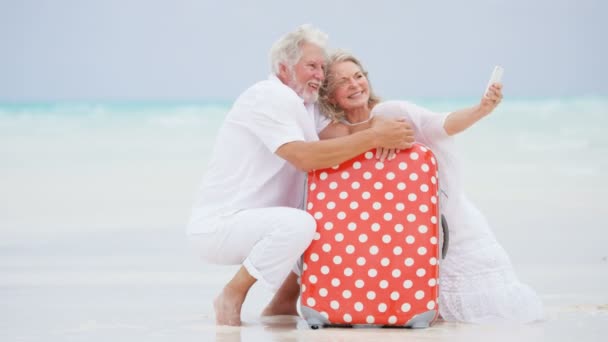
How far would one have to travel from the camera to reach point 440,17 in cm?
1355

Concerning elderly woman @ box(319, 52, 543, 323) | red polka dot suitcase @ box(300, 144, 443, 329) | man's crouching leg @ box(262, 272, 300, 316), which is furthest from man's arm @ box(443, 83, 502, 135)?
man's crouching leg @ box(262, 272, 300, 316)

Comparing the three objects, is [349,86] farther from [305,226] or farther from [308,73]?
[305,226]

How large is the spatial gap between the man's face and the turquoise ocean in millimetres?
700

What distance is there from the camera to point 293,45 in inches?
117

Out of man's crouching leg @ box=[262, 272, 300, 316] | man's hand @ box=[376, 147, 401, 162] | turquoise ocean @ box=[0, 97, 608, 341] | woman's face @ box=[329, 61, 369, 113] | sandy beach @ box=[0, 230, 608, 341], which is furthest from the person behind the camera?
turquoise ocean @ box=[0, 97, 608, 341]

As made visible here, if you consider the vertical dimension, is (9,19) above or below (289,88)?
below

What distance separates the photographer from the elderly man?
2752mm

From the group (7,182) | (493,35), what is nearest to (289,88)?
(7,182)

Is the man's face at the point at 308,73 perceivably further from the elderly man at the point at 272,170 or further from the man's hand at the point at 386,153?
the man's hand at the point at 386,153

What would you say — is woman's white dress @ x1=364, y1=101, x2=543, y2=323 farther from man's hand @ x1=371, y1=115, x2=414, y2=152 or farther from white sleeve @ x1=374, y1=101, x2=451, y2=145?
man's hand @ x1=371, y1=115, x2=414, y2=152

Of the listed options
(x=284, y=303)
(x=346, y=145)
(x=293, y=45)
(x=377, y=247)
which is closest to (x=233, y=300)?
(x=284, y=303)

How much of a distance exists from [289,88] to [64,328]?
89 centimetres

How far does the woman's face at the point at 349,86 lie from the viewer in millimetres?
2959

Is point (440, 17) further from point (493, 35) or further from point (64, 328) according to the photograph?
point (64, 328)
